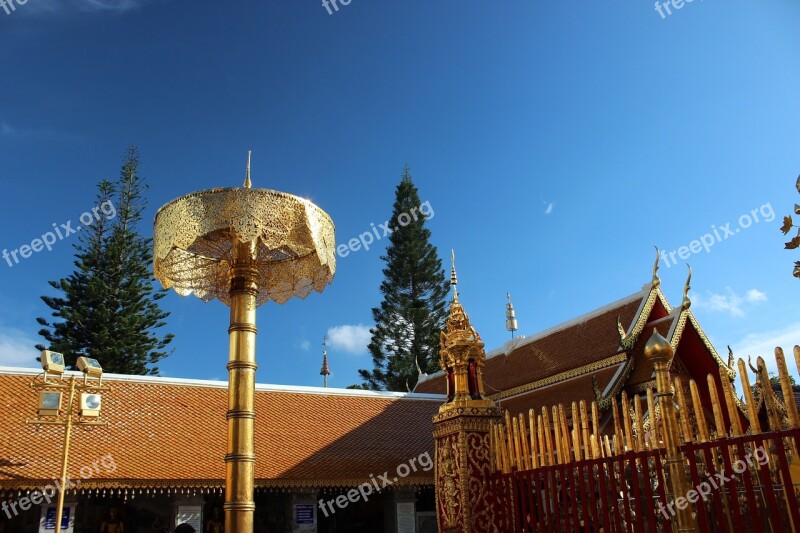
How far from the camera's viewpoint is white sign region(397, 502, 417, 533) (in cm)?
1273

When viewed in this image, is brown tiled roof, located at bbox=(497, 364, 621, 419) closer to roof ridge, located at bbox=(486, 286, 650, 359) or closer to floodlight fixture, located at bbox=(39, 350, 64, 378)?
roof ridge, located at bbox=(486, 286, 650, 359)

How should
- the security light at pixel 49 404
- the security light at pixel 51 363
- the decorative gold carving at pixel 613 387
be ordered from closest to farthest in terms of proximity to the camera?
1. the security light at pixel 49 404
2. the security light at pixel 51 363
3. the decorative gold carving at pixel 613 387

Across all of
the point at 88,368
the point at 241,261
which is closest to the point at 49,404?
the point at 88,368

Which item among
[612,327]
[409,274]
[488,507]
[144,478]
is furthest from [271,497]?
[409,274]

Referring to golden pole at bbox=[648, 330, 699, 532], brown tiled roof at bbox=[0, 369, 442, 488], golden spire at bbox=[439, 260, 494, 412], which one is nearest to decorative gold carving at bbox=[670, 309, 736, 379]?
brown tiled roof at bbox=[0, 369, 442, 488]

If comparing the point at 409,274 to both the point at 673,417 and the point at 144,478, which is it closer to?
the point at 144,478

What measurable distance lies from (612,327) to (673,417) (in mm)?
11277

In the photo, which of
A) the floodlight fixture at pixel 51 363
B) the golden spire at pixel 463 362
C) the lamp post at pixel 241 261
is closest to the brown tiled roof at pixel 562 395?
the golden spire at pixel 463 362

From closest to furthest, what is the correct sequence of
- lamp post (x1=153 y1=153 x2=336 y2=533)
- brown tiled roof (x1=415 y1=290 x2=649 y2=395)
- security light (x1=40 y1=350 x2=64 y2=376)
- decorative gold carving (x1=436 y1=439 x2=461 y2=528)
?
lamp post (x1=153 y1=153 x2=336 y2=533) < decorative gold carving (x1=436 y1=439 x2=461 y2=528) < security light (x1=40 y1=350 x2=64 y2=376) < brown tiled roof (x1=415 y1=290 x2=649 y2=395)

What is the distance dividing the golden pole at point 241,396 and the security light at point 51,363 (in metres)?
2.99

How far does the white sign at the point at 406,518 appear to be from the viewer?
41.8 feet

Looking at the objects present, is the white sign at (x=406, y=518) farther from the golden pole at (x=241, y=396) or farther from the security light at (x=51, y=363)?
the golden pole at (x=241, y=396)

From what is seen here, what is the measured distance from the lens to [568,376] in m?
14.2

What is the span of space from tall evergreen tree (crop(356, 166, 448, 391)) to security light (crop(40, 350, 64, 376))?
19668 millimetres
